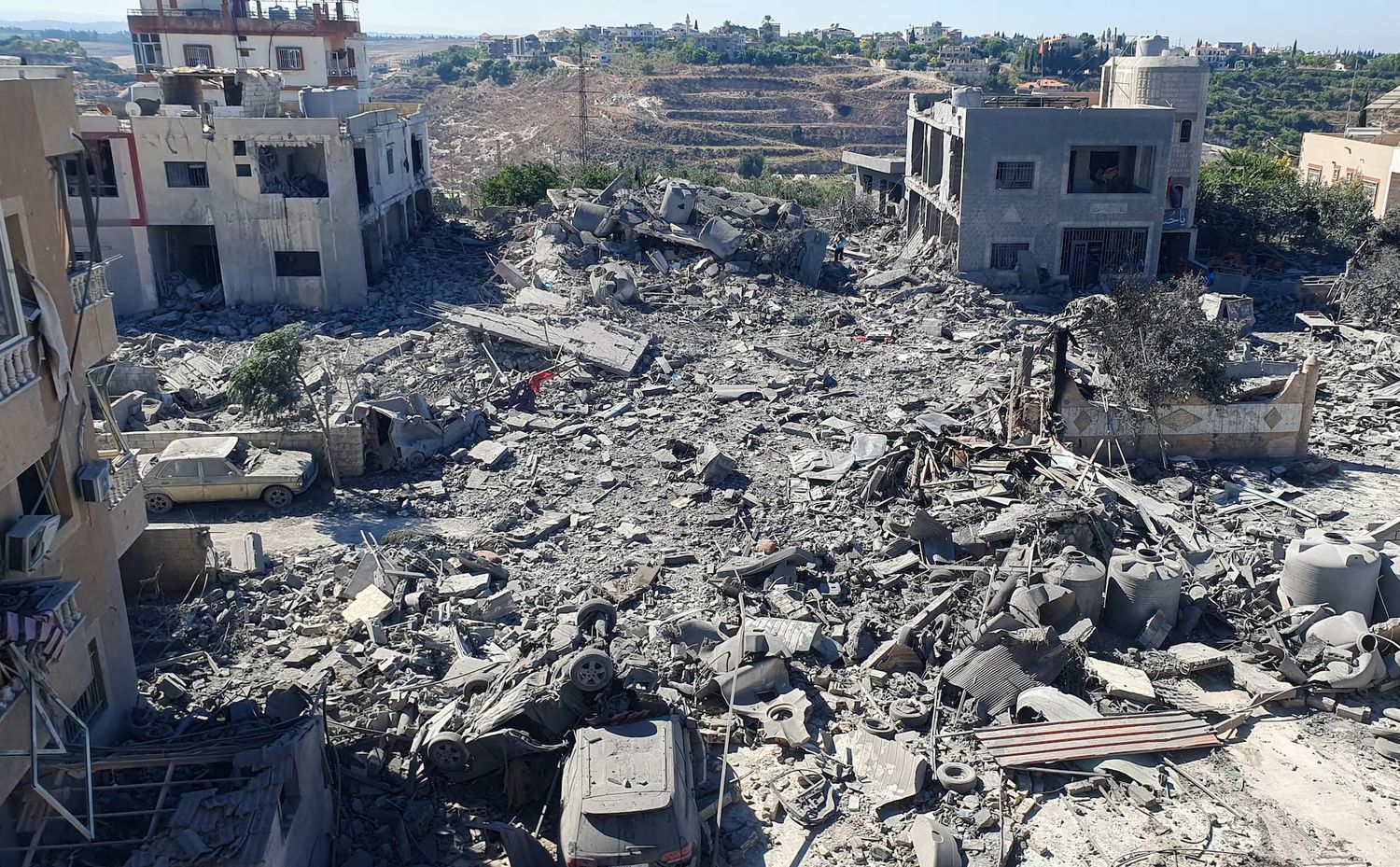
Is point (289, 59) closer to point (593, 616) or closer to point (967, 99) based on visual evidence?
point (967, 99)

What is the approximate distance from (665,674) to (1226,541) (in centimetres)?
803

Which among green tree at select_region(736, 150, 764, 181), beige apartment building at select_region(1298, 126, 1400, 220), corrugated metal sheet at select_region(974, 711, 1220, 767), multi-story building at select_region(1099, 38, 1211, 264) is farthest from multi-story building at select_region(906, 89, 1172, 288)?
green tree at select_region(736, 150, 764, 181)

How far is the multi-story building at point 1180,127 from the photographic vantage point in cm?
3131

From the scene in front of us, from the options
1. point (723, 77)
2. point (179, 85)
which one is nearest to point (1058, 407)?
point (179, 85)

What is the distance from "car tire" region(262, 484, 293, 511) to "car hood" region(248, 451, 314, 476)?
0.22m

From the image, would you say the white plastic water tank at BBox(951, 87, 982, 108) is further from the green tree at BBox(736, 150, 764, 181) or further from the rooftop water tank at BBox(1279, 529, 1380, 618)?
the green tree at BBox(736, 150, 764, 181)

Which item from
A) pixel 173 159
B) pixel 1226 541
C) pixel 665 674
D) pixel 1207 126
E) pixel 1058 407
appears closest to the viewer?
pixel 665 674

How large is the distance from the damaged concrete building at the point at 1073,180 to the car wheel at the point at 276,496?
64.7 feet

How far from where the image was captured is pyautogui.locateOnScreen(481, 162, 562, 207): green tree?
3916 cm

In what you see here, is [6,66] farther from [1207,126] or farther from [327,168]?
[1207,126]

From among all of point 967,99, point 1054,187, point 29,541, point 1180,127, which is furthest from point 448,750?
point 1180,127

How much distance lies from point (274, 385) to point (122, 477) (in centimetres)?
642

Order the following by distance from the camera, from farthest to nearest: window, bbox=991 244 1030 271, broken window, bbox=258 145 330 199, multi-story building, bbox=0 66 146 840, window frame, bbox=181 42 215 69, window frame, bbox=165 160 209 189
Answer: window frame, bbox=181 42 215 69 → window, bbox=991 244 1030 271 → broken window, bbox=258 145 330 199 → window frame, bbox=165 160 209 189 → multi-story building, bbox=0 66 146 840

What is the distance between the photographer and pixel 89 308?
9.74 m
